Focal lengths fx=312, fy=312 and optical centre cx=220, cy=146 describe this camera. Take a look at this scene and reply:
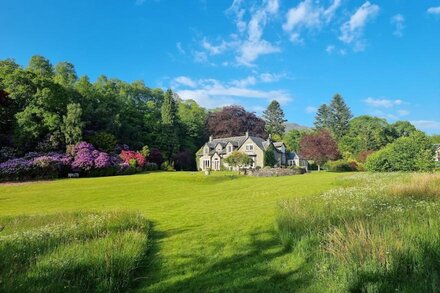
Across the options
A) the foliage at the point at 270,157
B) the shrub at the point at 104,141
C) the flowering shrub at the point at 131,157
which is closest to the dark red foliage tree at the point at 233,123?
the foliage at the point at 270,157

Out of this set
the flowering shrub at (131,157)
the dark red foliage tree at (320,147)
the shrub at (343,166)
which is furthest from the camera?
the dark red foliage tree at (320,147)

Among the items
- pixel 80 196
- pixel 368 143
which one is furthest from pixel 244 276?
pixel 368 143

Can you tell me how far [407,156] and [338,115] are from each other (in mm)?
73330

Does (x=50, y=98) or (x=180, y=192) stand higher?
(x=50, y=98)

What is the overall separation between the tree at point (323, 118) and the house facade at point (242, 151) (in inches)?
1681

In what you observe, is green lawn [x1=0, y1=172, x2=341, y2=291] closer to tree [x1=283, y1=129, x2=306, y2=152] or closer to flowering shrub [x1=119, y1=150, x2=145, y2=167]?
flowering shrub [x1=119, y1=150, x2=145, y2=167]

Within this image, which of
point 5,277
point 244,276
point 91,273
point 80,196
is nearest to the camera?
point 5,277

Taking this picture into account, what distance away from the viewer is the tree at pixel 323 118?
99062mm

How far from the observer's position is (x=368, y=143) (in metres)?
71.4

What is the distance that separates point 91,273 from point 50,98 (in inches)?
1458

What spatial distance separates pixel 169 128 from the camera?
189ft

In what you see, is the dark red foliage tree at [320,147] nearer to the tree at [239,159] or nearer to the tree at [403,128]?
the tree at [239,159]

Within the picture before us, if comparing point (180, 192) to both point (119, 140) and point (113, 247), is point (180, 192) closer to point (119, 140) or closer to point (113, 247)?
point (113, 247)

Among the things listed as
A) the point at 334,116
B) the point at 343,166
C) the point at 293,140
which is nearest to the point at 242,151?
the point at 343,166
